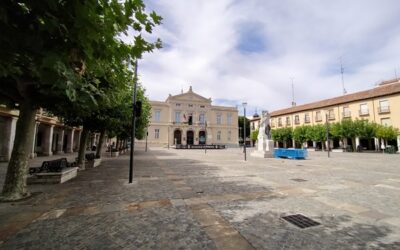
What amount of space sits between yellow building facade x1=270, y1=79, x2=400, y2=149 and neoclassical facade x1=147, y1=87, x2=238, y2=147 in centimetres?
1861

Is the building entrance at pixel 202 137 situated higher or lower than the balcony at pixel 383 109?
lower

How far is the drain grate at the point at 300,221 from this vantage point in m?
4.21

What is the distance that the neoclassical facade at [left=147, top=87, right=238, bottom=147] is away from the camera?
58750 millimetres

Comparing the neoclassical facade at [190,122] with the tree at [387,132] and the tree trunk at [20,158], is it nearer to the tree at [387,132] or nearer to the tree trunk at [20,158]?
the tree at [387,132]

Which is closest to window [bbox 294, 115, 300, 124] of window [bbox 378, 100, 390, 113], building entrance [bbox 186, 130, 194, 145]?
window [bbox 378, 100, 390, 113]

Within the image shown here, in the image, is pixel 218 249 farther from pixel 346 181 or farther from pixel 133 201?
pixel 346 181

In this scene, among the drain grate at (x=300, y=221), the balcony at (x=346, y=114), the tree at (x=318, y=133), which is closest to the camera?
the drain grate at (x=300, y=221)

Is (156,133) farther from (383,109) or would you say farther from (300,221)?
(300,221)

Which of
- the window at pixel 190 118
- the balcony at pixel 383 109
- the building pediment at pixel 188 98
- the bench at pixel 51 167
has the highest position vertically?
the building pediment at pixel 188 98

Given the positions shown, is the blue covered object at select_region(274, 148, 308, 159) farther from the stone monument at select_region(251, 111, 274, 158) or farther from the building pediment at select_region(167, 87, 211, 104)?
the building pediment at select_region(167, 87, 211, 104)

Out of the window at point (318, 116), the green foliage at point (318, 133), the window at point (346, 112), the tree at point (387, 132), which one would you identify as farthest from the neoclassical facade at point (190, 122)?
the tree at point (387, 132)

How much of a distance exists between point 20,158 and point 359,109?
42.8 metres

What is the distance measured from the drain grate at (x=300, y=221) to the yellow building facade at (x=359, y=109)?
24.5m

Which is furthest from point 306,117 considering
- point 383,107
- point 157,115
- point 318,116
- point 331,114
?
point 157,115
